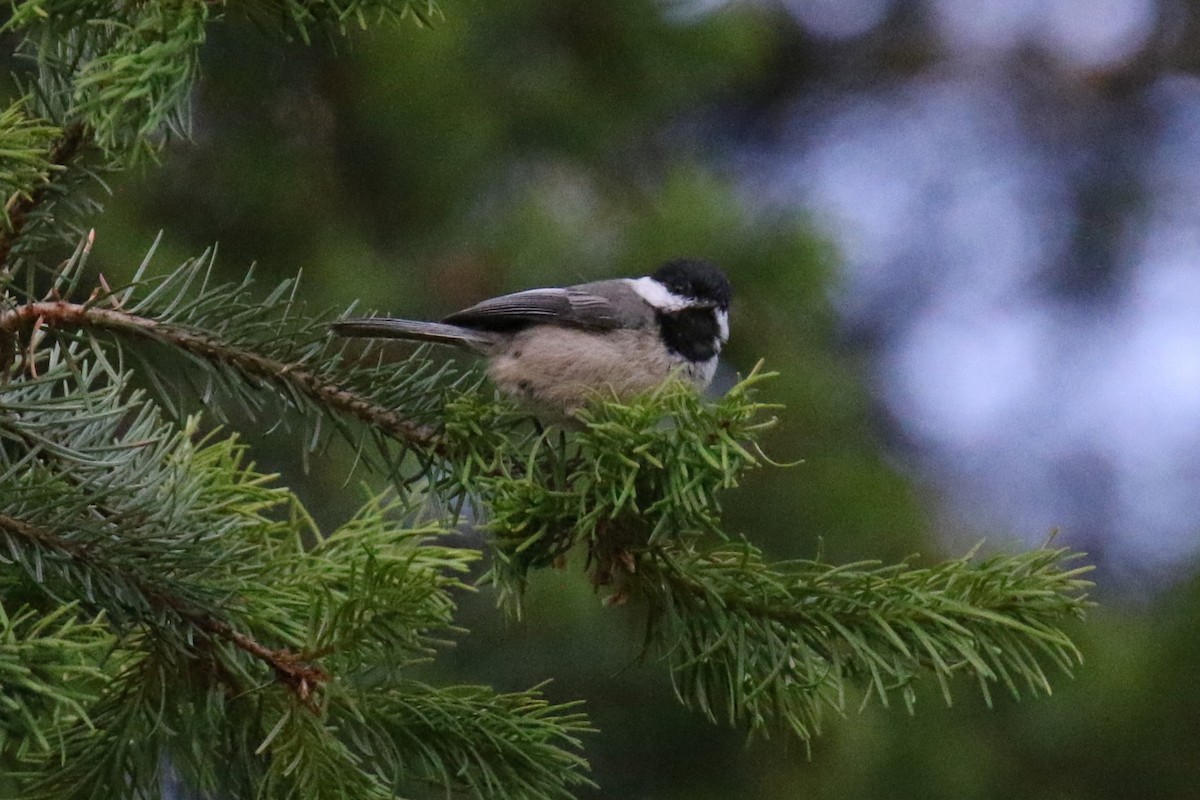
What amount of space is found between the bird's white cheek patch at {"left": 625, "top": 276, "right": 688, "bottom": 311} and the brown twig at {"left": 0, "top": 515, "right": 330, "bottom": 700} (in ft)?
5.23

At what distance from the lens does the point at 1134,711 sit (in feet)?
11.5

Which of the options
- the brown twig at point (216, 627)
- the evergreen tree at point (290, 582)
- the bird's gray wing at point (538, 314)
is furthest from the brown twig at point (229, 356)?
the bird's gray wing at point (538, 314)

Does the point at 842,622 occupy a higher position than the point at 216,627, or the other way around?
the point at 842,622

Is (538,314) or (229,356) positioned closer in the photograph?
(229,356)

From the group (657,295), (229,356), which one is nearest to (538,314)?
(657,295)

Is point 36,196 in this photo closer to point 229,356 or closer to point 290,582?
point 229,356

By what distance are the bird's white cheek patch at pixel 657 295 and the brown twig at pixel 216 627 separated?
5.23 ft

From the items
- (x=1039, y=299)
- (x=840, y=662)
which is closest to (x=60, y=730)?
(x=840, y=662)

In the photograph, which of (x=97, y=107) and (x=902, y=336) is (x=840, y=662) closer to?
(x=97, y=107)

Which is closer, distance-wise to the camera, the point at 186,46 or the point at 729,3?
the point at 186,46

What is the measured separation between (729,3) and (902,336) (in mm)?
2423

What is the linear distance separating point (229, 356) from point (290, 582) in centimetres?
32

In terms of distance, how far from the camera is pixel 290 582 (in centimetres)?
161

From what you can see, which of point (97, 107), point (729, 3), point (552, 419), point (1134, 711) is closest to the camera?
point (97, 107)
